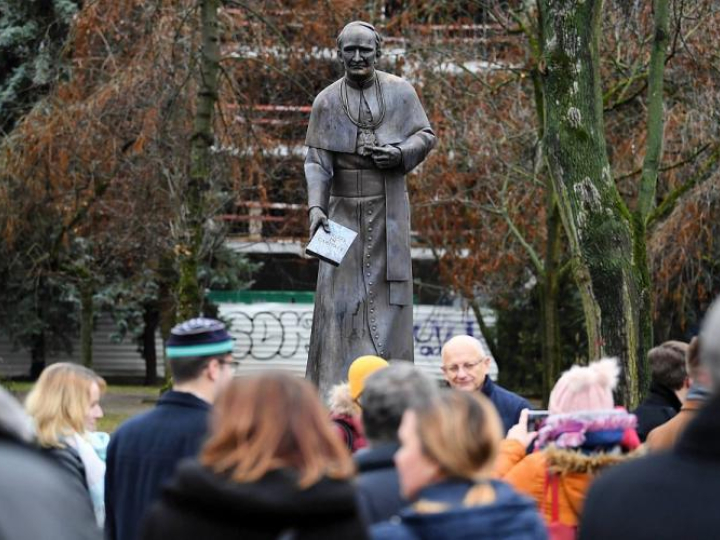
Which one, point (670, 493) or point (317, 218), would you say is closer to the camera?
point (670, 493)

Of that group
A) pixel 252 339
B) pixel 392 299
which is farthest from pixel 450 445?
pixel 252 339

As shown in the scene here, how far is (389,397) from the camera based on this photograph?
5.04 meters

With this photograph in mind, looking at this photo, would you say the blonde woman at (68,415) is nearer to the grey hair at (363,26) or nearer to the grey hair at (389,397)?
the grey hair at (389,397)

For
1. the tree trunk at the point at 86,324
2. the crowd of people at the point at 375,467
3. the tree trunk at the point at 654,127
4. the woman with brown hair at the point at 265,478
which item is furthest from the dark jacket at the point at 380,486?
the tree trunk at the point at 86,324

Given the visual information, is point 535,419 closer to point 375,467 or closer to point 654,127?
point 375,467

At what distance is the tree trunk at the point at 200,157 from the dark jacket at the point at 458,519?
16.2 metres

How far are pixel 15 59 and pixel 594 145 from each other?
21126 millimetres

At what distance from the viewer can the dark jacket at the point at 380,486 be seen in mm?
5012

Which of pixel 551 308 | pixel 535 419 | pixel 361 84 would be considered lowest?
pixel 535 419

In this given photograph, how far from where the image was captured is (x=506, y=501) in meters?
4.43

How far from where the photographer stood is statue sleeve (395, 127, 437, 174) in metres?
10.6

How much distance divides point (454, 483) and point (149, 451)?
2046mm

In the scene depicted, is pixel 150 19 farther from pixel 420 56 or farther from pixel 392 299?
pixel 392 299

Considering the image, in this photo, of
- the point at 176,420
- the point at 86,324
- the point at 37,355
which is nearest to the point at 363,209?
the point at 176,420
